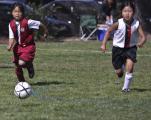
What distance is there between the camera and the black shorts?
40.8 feet

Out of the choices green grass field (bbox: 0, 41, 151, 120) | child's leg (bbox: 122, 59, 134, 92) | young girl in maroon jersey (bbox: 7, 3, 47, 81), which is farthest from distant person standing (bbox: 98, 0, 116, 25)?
child's leg (bbox: 122, 59, 134, 92)

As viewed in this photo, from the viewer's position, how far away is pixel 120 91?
→ 1220 cm

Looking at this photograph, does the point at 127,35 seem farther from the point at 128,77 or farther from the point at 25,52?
the point at 25,52

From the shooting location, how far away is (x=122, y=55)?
41.4 feet

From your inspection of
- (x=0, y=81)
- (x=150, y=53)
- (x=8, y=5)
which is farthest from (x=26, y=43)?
(x=8, y=5)

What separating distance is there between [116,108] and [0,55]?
1017 cm

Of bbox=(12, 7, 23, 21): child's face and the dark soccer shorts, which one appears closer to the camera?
bbox=(12, 7, 23, 21): child's face

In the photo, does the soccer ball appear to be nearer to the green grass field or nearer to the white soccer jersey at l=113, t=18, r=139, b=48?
the green grass field

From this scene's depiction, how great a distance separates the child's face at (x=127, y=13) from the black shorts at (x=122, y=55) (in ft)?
1.95

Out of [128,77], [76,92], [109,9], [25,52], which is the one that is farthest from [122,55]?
[109,9]

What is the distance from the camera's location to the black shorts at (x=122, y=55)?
12438 millimetres

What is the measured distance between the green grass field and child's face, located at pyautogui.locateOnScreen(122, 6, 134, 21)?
1.30 metres

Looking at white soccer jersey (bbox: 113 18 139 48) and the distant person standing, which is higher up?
white soccer jersey (bbox: 113 18 139 48)

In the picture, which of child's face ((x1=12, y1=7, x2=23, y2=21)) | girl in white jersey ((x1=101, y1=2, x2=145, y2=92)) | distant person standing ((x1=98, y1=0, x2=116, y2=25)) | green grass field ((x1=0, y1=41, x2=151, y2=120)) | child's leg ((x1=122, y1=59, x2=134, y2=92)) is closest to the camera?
green grass field ((x1=0, y1=41, x2=151, y2=120))
